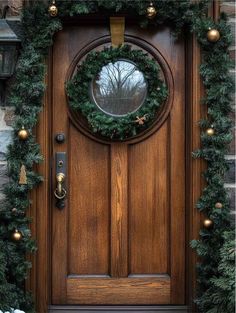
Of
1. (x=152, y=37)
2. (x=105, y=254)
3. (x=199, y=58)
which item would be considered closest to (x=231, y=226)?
(x=105, y=254)

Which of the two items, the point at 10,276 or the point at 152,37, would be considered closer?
the point at 10,276

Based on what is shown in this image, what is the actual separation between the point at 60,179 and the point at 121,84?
28.4 inches

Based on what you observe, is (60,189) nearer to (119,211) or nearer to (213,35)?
(119,211)

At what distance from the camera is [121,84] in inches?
129

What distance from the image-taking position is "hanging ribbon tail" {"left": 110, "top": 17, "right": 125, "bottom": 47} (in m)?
3.24

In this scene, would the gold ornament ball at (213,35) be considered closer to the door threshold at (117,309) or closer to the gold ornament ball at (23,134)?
the gold ornament ball at (23,134)

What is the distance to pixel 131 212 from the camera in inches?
130

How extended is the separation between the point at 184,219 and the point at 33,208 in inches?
38.0

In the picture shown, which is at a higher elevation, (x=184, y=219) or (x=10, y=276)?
(x=184, y=219)

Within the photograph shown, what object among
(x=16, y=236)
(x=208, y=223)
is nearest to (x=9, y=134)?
(x=16, y=236)

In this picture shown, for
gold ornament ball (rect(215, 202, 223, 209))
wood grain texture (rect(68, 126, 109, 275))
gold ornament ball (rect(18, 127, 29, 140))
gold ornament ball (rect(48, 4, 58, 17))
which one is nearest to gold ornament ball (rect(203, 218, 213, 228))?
gold ornament ball (rect(215, 202, 223, 209))

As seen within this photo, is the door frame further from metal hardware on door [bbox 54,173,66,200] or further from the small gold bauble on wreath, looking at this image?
the small gold bauble on wreath

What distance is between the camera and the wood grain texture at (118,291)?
10.8ft

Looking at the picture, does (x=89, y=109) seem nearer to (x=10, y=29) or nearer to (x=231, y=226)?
(x=10, y=29)
